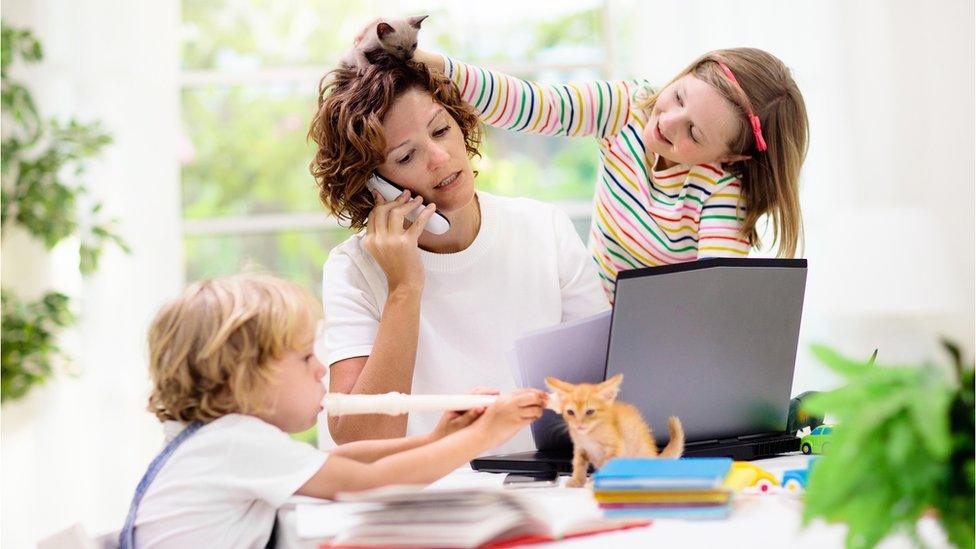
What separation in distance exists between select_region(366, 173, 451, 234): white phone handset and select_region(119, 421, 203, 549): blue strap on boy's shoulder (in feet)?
1.94

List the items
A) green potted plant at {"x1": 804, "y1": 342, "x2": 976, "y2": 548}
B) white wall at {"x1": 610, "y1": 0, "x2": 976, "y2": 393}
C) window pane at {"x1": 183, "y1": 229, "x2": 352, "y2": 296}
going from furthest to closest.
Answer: window pane at {"x1": 183, "y1": 229, "x2": 352, "y2": 296}, white wall at {"x1": 610, "y1": 0, "x2": 976, "y2": 393}, green potted plant at {"x1": 804, "y1": 342, "x2": 976, "y2": 548}

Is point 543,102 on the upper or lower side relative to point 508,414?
upper

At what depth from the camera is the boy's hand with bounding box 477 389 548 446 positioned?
1.15 m

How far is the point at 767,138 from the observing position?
1.61 metres

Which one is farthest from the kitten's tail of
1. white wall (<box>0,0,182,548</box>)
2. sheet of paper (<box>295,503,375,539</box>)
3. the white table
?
white wall (<box>0,0,182,548</box>)

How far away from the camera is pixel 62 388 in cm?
351

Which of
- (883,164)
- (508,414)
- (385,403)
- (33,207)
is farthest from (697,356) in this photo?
(33,207)

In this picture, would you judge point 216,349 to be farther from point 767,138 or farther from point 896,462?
point 767,138

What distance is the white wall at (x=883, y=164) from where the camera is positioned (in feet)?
9.93

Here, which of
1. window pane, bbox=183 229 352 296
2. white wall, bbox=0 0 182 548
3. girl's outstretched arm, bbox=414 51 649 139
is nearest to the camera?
girl's outstretched arm, bbox=414 51 649 139

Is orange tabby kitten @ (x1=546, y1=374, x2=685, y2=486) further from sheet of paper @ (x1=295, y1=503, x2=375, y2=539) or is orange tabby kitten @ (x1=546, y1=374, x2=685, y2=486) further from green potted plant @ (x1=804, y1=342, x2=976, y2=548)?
green potted plant @ (x1=804, y1=342, x2=976, y2=548)

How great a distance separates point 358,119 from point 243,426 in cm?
60

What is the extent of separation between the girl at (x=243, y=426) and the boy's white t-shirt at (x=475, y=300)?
1.37 ft

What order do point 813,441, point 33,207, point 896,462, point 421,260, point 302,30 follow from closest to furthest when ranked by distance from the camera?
point 896,462 → point 813,441 → point 421,260 → point 33,207 → point 302,30
